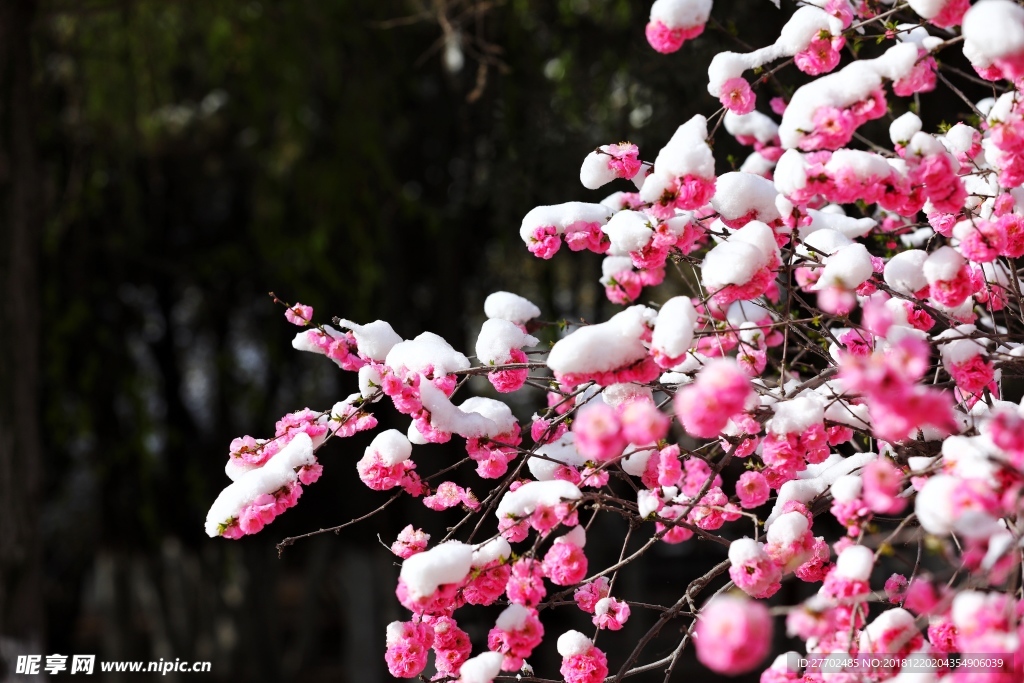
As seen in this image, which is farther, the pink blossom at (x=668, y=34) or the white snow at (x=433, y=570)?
the pink blossom at (x=668, y=34)

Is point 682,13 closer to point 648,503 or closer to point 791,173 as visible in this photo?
point 791,173

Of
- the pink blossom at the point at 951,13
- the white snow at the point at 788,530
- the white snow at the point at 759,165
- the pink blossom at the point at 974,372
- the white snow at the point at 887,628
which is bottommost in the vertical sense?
the white snow at the point at 887,628

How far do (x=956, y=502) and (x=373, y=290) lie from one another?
14.3 feet

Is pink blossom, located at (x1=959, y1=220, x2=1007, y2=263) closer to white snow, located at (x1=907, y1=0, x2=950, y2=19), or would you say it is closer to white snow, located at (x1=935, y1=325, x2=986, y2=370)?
white snow, located at (x1=935, y1=325, x2=986, y2=370)

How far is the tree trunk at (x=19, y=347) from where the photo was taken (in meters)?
3.18

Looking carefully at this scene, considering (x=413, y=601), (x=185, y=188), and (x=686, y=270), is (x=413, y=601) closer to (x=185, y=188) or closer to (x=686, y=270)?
(x=686, y=270)

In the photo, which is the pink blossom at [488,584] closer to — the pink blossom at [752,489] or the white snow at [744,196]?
the pink blossom at [752,489]

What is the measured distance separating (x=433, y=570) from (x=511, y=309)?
0.72 metres

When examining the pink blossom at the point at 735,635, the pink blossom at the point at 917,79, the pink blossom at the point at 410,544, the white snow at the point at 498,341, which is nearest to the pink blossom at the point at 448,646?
the pink blossom at the point at 410,544

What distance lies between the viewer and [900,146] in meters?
1.55

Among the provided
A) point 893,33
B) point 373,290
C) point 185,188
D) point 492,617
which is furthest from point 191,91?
point 893,33

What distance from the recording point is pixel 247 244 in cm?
615

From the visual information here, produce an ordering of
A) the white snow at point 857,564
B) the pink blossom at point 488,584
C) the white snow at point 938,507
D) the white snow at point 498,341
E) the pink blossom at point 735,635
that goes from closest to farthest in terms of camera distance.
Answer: the pink blossom at point 735,635, the white snow at point 938,507, the white snow at point 857,564, the pink blossom at point 488,584, the white snow at point 498,341

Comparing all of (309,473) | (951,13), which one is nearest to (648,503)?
(309,473)
